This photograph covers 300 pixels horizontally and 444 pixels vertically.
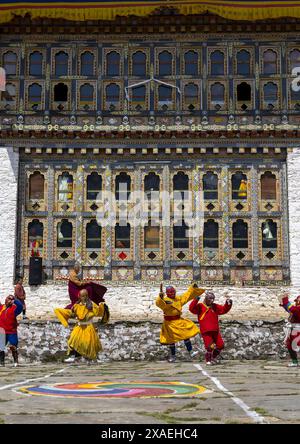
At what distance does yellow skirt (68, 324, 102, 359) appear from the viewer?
1227 centimetres

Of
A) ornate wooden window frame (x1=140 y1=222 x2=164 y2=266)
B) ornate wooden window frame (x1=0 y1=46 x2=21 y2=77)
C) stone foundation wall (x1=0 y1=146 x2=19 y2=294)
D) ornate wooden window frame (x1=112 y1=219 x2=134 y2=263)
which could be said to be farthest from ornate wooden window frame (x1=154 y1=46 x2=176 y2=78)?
stone foundation wall (x1=0 y1=146 x2=19 y2=294)

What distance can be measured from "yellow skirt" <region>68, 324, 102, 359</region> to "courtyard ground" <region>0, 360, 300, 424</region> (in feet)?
4.36

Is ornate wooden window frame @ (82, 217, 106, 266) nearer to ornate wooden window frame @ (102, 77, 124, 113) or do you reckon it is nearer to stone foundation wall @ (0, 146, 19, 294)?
stone foundation wall @ (0, 146, 19, 294)

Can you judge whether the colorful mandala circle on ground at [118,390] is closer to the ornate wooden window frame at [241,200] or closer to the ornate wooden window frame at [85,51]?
the ornate wooden window frame at [241,200]

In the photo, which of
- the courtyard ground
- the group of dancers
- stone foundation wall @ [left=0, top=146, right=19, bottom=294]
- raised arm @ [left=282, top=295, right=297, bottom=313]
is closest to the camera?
the courtyard ground

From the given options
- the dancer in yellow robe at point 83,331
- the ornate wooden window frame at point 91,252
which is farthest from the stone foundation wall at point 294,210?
the dancer in yellow robe at point 83,331

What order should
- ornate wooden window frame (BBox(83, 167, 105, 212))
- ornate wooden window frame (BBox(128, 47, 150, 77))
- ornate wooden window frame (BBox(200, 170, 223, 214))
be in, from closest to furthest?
1. ornate wooden window frame (BBox(200, 170, 223, 214))
2. ornate wooden window frame (BBox(83, 167, 105, 212))
3. ornate wooden window frame (BBox(128, 47, 150, 77))

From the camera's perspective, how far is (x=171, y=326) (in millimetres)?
12750

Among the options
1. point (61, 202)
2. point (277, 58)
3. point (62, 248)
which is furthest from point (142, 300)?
point (277, 58)

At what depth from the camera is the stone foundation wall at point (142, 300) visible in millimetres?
Result: 20641

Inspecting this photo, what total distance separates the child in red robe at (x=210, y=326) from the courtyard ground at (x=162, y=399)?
3.86 feet

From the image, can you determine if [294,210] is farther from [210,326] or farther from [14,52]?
[14,52]

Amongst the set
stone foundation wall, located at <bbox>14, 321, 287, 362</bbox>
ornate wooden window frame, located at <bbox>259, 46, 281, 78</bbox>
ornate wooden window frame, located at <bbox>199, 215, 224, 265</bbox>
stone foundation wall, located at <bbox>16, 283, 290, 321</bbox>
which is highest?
ornate wooden window frame, located at <bbox>259, 46, 281, 78</bbox>

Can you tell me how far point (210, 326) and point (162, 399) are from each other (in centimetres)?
565
